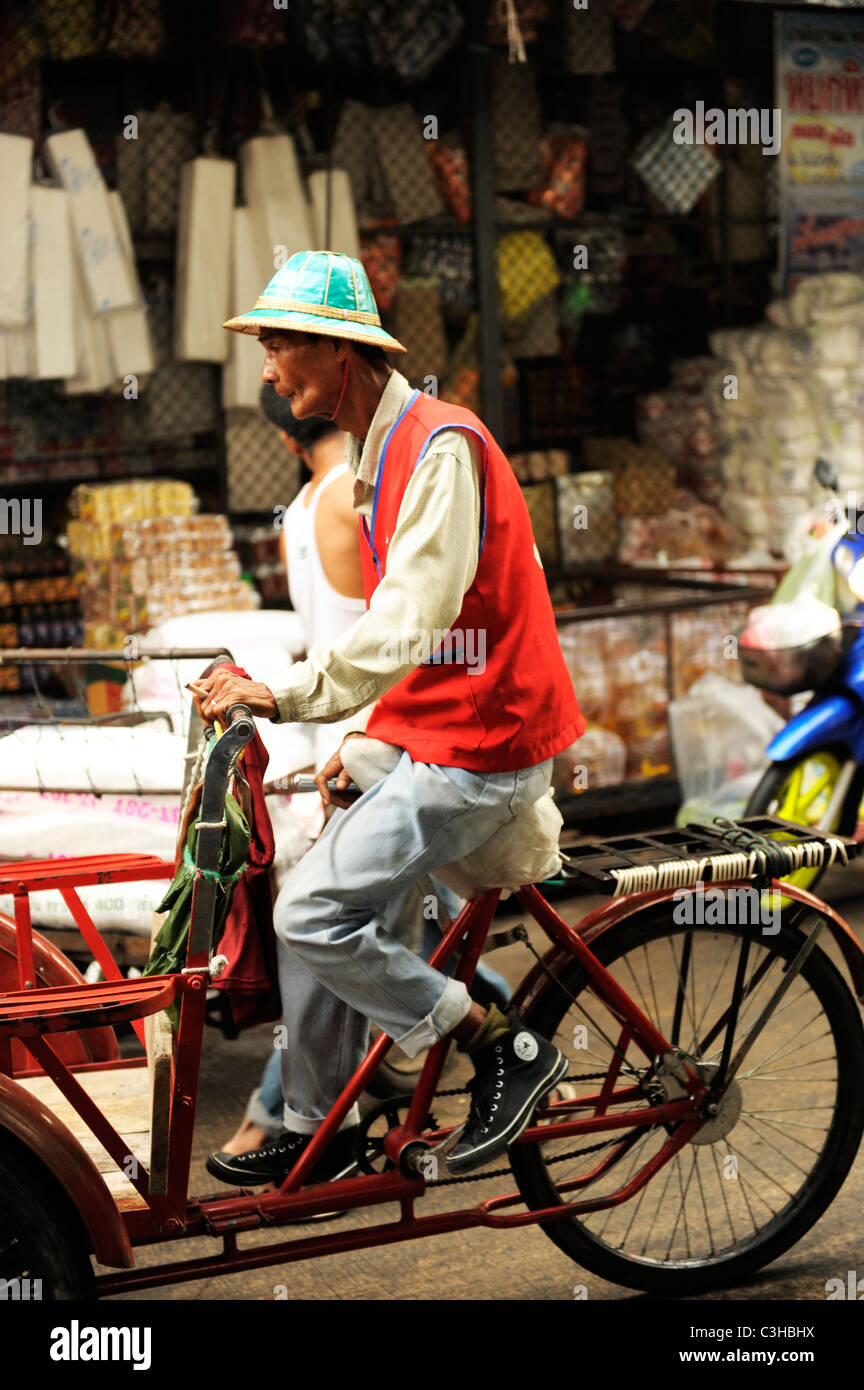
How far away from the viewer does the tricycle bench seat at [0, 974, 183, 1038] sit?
242cm

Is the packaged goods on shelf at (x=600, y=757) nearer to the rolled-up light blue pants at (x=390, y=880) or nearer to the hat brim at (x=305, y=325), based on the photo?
the rolled-up light blue pants at (x=390, y=880)

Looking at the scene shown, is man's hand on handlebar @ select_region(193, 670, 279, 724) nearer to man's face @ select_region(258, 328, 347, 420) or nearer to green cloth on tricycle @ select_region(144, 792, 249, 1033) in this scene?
green cloth on tricycle @ select_region(144, 792, 249, 1033)

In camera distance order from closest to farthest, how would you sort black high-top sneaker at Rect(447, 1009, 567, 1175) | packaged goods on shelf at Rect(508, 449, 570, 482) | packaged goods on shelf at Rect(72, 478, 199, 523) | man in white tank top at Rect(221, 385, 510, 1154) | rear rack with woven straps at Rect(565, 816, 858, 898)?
black high-top sneaker at Rect(447, 1009, 567, 1175) → rear rack with woven straps at Rect(565, 816, 858, 898) → man in white tank top at Rect(221, 385, 510, 1154) → packaged goods on shelf at Rect(72, 478, 199, 523) → packaged goods on shelf at Rect(508, 449, 570, 482)

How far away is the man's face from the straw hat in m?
0.04

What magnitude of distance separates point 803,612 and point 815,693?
0.29 meters

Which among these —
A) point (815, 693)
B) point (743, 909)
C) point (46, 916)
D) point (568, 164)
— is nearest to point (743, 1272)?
point (743, 909)

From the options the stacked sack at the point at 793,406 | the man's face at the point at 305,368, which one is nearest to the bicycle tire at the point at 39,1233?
the man's face at the point at 305,368

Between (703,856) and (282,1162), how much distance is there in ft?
3.15

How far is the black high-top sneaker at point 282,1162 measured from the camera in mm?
2818

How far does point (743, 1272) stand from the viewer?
3.14 meters

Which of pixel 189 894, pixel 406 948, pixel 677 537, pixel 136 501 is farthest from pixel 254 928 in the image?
pixel 677 537

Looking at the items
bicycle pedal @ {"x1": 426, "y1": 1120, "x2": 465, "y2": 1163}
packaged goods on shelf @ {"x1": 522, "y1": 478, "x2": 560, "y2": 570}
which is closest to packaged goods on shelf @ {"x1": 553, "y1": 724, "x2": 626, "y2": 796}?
packaged goods on shelf @ {"x1": 522, "y1": 478, "x2": 560, "y2": 570}

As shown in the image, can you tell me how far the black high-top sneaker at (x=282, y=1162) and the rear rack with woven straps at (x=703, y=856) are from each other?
2.13 feet
